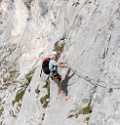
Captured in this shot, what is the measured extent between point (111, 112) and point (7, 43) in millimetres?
33464

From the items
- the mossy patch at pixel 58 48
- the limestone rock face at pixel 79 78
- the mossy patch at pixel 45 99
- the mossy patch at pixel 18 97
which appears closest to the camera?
the limestone rock face at pixel 79 78

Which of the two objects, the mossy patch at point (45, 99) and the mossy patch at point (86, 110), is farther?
the mossy patch at point (45, 99)

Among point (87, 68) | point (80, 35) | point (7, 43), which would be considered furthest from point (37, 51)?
point (87, 68)

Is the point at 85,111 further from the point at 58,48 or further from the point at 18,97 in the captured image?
the point at 18,97

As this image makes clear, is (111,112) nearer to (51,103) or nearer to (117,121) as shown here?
(117,121)

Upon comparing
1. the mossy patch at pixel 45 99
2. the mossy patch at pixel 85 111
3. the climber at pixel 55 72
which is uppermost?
the climber at pixel 55 72

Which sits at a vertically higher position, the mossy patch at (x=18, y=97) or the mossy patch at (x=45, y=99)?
the mossy patch at (x=45, y=99)

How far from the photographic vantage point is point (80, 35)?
26109mm

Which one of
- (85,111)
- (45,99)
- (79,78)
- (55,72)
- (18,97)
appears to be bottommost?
(18,97)

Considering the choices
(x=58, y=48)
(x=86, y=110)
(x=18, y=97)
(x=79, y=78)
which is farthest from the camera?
(x=18, y=97)

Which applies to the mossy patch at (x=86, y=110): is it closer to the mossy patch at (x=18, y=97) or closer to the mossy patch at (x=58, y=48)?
the mossy patch at (x=58, y=48)

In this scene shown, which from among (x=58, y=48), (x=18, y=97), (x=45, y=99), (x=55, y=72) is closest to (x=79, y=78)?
(x=55, y=72)

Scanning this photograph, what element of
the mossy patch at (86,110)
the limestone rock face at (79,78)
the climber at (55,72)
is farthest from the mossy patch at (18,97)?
the mossy patch at (86,110)

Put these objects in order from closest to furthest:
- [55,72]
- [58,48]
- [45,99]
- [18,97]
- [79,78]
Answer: [79,78] → [55,72] → [45,99] → [58,48] → [18,97]
